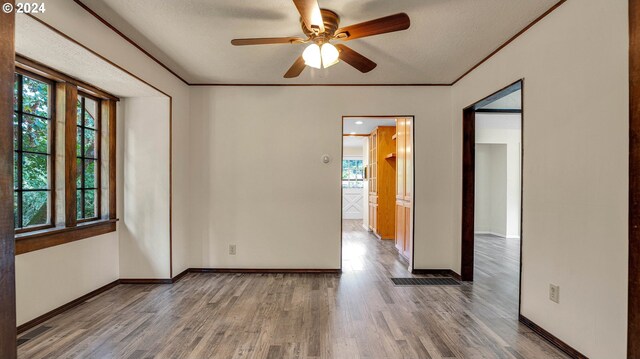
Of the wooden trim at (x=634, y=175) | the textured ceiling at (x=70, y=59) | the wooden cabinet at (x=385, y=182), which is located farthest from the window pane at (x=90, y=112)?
the wooden cabinet at (x=385, y=182)

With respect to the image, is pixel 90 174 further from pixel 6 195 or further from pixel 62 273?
pixel 6 195

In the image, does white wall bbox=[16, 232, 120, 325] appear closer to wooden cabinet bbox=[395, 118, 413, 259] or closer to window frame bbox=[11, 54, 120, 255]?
window frame bbox=[11, 54, 120, 255]

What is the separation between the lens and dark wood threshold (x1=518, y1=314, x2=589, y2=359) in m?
1.99

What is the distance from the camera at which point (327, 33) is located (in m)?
2.15

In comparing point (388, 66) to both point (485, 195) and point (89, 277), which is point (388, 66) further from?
point (485, 195)

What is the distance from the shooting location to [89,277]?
9.89 feet

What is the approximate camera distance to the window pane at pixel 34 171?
2472 millimetres

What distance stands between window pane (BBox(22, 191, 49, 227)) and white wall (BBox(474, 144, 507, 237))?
745 cm

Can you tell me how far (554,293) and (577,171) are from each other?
92 centimetres

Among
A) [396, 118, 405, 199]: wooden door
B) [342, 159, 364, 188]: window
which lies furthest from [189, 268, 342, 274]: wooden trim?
[342, 159, 364, 188]: window

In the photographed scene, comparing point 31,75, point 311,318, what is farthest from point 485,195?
point 31,75

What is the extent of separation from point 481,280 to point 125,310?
3.90 metres

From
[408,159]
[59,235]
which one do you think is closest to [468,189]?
[408,159]

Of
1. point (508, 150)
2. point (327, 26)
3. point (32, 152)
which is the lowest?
point (32, 152)
